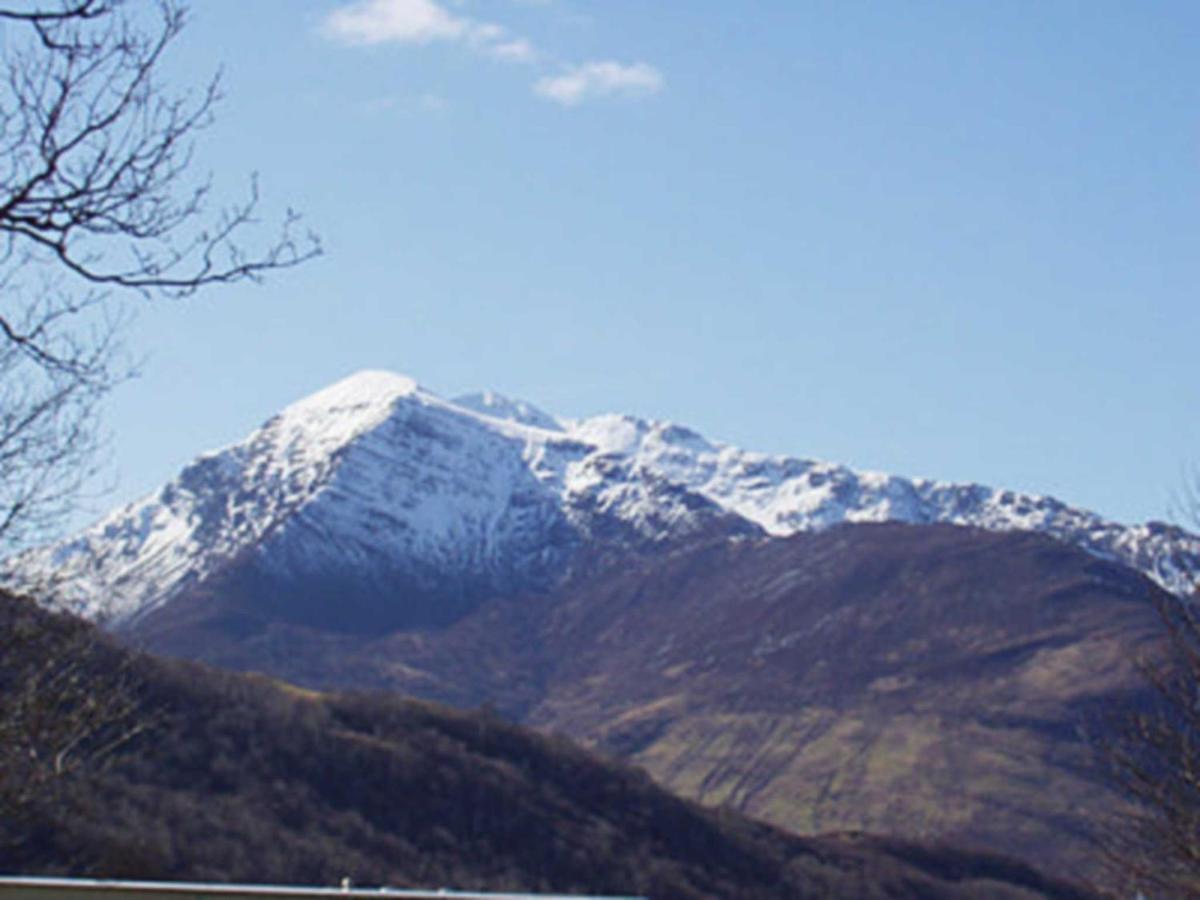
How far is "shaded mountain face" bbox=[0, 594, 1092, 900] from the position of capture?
94688mm

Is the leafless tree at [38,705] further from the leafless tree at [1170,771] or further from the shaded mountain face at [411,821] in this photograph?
the shaded mountain face at [411,821]

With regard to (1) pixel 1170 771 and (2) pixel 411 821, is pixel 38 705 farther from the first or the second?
(2) pixel 411 821

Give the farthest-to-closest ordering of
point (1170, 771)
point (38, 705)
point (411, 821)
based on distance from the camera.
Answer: point (411, 821), point (1170, 771), point (38, 705)

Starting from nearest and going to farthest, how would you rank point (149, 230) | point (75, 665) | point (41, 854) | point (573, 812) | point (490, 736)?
point (149, 230), point (75, 665), point (41, 854), point (573, 812), point (490, 736)

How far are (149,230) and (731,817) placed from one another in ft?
489

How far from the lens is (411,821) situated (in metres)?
124

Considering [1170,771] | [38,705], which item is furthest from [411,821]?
[38,705]

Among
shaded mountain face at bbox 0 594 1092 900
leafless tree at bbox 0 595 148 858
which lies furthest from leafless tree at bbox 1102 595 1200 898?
shaded mountain face at bbox 0 594 1092 900

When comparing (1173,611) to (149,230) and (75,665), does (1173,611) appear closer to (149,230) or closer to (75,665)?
A: (75,665)

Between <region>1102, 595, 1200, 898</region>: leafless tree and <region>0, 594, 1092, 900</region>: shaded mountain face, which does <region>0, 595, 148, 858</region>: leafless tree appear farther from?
<region>0, 594, 1092, 900</region>: shaded mountain face

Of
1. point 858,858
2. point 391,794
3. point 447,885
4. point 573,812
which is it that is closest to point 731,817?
point 858,858

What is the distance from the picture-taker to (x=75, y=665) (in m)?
22.1

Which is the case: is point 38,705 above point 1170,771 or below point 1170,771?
below

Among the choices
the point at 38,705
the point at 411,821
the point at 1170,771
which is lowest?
the point at 38,705
